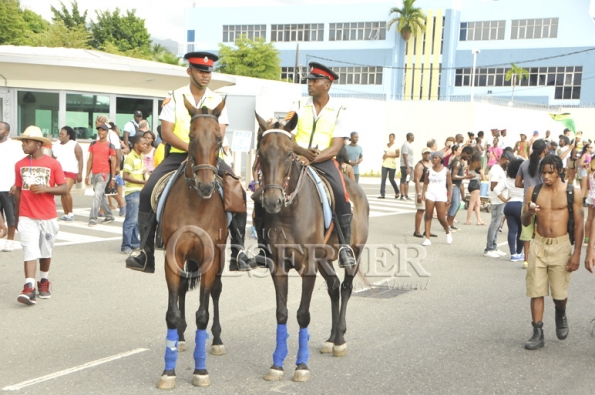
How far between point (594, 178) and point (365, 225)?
9.47 ft

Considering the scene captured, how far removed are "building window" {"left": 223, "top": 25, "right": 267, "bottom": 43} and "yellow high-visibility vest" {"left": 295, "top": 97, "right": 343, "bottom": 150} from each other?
226 feet

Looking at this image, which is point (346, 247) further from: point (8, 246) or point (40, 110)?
point (40, 110)

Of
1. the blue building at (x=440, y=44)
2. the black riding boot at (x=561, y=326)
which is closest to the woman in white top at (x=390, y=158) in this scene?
the black riding boot at (x=561, y=326)

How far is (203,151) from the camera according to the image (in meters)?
5.60

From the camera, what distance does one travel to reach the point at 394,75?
70.1m

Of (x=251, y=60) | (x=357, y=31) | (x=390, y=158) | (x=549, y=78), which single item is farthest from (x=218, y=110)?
(x=357, y=31)

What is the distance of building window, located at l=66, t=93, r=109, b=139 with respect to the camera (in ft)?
76.1

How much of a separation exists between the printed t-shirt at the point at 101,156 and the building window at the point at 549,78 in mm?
55788

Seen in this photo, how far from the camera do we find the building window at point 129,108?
79.6 feet

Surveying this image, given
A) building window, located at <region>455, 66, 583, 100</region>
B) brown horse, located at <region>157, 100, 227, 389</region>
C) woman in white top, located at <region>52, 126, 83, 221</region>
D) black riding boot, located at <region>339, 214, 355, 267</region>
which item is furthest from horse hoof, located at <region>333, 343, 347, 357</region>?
building window, located at <region>455, 66, 583, 100</region>

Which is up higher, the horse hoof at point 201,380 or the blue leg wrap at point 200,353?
the blue leg wrap at point 200,353

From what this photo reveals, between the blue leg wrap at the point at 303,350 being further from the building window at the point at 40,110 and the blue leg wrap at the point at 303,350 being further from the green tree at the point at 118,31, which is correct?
the green tree at the point at 118,31

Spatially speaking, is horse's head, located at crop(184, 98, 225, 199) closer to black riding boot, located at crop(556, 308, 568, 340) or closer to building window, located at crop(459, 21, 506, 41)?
black riding boot, located at crop(556, 308, 568, 340)

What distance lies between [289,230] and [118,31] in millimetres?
67290
